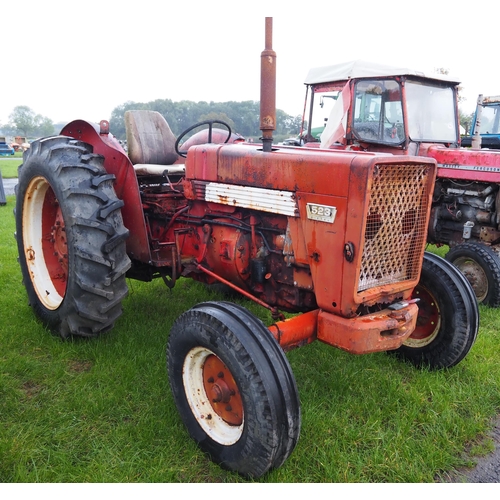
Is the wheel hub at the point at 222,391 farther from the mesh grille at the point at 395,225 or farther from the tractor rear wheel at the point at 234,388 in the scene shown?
the mesh grille at the point at 395,225

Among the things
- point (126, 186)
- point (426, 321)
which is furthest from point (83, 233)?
point (426, 321)

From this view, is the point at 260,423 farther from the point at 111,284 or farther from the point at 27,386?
the point at 27,386

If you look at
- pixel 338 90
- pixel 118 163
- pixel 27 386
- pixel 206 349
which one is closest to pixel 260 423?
pixel 206 349

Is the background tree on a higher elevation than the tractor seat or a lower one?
lower

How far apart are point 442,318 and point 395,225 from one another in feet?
3.33

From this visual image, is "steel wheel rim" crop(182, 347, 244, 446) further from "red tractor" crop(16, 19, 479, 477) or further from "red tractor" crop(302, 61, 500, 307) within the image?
"red tractor" crop(302, 61, 500, 307)

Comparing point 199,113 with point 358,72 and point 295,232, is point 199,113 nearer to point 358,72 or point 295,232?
point 358,72

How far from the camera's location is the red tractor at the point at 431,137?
17.0 ft

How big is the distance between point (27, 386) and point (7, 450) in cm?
68

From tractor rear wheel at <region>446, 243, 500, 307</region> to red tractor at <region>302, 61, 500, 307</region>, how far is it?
33mm

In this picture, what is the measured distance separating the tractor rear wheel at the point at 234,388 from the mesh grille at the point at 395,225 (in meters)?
0.62

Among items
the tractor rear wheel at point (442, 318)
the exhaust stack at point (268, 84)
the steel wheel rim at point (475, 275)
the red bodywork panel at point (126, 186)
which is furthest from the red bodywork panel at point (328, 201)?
the steel wheel rim at point (475, 275)

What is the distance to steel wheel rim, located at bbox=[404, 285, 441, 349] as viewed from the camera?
10.2ft

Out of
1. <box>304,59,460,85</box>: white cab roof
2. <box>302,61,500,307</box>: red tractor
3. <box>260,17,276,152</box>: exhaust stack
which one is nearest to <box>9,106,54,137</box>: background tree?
<box>304,59,460,85</box>: white cab roof
